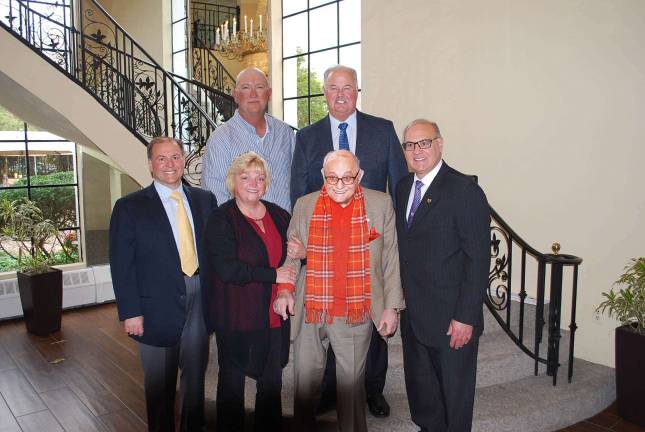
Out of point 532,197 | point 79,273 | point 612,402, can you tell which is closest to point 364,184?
point 532,197

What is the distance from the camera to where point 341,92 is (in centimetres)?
260

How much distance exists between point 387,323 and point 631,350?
205 cm

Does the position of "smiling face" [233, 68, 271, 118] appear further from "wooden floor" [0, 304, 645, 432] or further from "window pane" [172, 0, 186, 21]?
"window pane" [172, 0, 186, 21]

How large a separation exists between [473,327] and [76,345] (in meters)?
4.38

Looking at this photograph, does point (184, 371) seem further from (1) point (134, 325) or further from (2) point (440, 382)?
(2) point (440, 382)

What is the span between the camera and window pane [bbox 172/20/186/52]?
10.3 metres

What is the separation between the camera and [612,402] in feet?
12.2

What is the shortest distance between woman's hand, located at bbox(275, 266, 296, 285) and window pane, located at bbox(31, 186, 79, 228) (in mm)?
7358

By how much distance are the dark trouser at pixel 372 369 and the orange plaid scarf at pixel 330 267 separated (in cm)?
50

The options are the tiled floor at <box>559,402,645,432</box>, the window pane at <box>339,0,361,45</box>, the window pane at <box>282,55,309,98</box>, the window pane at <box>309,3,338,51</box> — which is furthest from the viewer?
the window pane at <box>282,55,309,98</box>

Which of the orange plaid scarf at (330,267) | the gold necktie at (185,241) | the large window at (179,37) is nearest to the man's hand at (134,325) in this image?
the gold necktie at (185,241)

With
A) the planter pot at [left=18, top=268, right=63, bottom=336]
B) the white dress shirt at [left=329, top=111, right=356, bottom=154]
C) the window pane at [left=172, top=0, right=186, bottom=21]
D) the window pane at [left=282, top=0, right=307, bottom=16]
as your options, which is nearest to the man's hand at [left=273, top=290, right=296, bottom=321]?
the white dress shirt at [left=329, top=111, right=356, bottom=154]

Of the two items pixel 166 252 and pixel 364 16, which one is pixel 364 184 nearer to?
pixel 166 252

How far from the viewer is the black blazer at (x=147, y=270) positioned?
2.36 m
